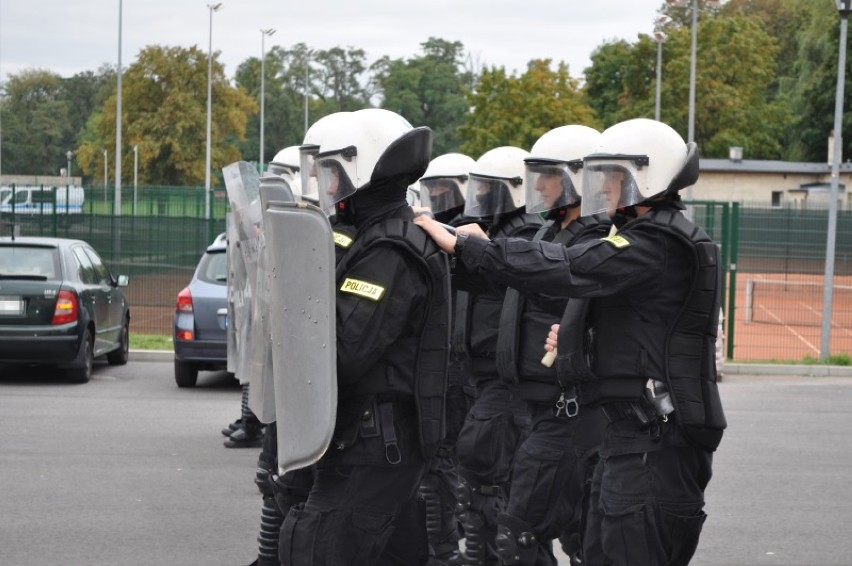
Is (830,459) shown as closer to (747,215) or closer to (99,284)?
(99,284)

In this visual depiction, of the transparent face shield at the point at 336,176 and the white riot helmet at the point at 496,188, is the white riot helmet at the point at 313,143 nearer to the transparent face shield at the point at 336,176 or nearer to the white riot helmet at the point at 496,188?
the transparent face shield at the point at 336,176

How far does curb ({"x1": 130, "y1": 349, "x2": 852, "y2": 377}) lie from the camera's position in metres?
16.9

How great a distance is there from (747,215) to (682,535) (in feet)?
56.8

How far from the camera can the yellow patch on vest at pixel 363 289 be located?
14.5 ft

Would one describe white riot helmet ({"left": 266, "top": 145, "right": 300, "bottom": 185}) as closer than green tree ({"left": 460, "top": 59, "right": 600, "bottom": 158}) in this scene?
Yes

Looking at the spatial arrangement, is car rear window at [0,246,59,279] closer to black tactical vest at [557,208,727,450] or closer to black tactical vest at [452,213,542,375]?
black tactical vest at [452,213,542,375]

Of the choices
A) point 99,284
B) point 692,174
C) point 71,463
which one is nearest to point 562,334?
point 692,174

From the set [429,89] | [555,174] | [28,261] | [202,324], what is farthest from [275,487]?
[429,89]

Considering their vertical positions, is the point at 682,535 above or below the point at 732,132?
below

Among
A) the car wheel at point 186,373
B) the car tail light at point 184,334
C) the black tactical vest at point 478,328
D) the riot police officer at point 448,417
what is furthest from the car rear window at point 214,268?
the black tactical vest at point 478,328

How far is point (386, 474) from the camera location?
15.0 ft

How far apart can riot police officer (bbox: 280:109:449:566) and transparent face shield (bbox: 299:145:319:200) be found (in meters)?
0.29

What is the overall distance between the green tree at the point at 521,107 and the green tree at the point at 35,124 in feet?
247

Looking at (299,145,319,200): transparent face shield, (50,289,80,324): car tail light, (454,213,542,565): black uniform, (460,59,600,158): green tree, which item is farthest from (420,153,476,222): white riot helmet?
(460,59,600,158): green tree
